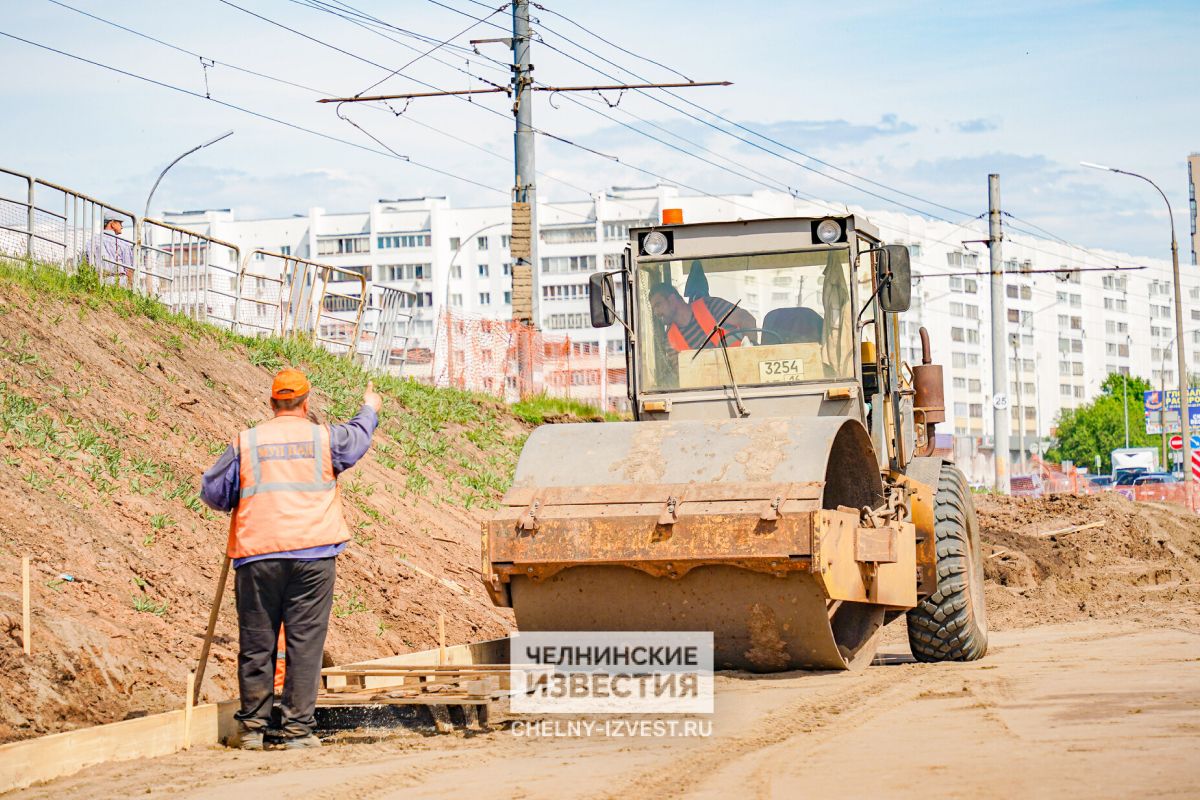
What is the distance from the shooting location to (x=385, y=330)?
2359 centimetres

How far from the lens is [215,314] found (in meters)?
20.1

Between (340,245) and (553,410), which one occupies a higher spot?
(340,245)

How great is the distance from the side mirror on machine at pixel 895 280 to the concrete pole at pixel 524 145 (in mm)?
13265

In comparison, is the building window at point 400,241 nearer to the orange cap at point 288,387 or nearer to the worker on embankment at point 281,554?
the orange cap at point 288,387

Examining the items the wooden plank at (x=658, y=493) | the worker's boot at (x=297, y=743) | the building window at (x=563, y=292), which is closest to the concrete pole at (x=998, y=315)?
the wooden plank at (x=658, y=493)

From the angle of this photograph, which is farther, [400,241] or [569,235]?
[400,241]

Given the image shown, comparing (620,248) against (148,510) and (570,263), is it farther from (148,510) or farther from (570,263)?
(148,510)

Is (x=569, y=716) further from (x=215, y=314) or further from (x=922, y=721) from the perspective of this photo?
(x=215, y=314)

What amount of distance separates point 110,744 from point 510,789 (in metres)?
2.02

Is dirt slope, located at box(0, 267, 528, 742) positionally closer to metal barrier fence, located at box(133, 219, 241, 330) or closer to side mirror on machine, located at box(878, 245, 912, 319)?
metal barrier fence, located at box(133, 219, 241, 330)

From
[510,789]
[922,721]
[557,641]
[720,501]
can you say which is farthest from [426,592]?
[510,789]

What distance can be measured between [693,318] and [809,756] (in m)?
4.19

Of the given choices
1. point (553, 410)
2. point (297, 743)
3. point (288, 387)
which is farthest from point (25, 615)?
point (553, 410)

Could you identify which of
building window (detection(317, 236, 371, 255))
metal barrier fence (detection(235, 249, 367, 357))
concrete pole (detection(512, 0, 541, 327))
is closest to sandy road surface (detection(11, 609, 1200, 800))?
metal barrier fence (detection(235, 249, 367, 357))
